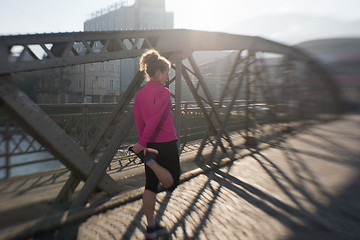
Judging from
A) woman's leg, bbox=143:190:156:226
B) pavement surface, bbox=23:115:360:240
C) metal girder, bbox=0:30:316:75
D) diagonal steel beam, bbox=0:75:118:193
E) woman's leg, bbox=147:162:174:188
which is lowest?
pavement surface, bbox=23:115:360:240

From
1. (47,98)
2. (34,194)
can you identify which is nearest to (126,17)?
(47,98)

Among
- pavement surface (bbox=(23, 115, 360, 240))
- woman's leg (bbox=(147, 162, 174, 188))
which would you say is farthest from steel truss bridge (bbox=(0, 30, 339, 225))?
woman's leg (bbox=(147, 162, 174, 188))

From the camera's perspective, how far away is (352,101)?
111 inches

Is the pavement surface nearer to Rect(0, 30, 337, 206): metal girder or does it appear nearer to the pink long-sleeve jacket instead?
Rect(0, 30, 337, 206): metal girder

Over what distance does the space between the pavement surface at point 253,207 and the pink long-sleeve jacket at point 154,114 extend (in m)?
1.04

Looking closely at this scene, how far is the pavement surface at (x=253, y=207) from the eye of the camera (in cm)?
285

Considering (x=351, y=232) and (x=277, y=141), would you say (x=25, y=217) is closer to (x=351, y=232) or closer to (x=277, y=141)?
(x=351, y=232)

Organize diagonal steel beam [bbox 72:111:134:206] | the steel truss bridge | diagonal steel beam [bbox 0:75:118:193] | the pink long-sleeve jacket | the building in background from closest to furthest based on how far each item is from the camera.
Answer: the pink long-sleeve jacket < diagonal steel beam [bbox 0:75:118:193] < the steel truss bridge < diagonal steel beam [bbox 72:111:134:206] < the building in background

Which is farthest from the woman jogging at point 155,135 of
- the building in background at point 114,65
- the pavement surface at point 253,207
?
the building in background at point 114,65

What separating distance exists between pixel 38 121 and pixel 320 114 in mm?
13627

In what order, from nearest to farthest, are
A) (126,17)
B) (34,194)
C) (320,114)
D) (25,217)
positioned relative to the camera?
(25,217) → (34,194) → (320,114) → (126,17)

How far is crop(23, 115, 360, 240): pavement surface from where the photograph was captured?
285 centimetres

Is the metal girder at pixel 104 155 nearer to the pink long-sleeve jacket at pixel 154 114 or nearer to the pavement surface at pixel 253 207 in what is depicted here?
the pavement surface at pixel 253 207

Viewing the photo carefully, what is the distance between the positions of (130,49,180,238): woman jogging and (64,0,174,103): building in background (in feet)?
152
